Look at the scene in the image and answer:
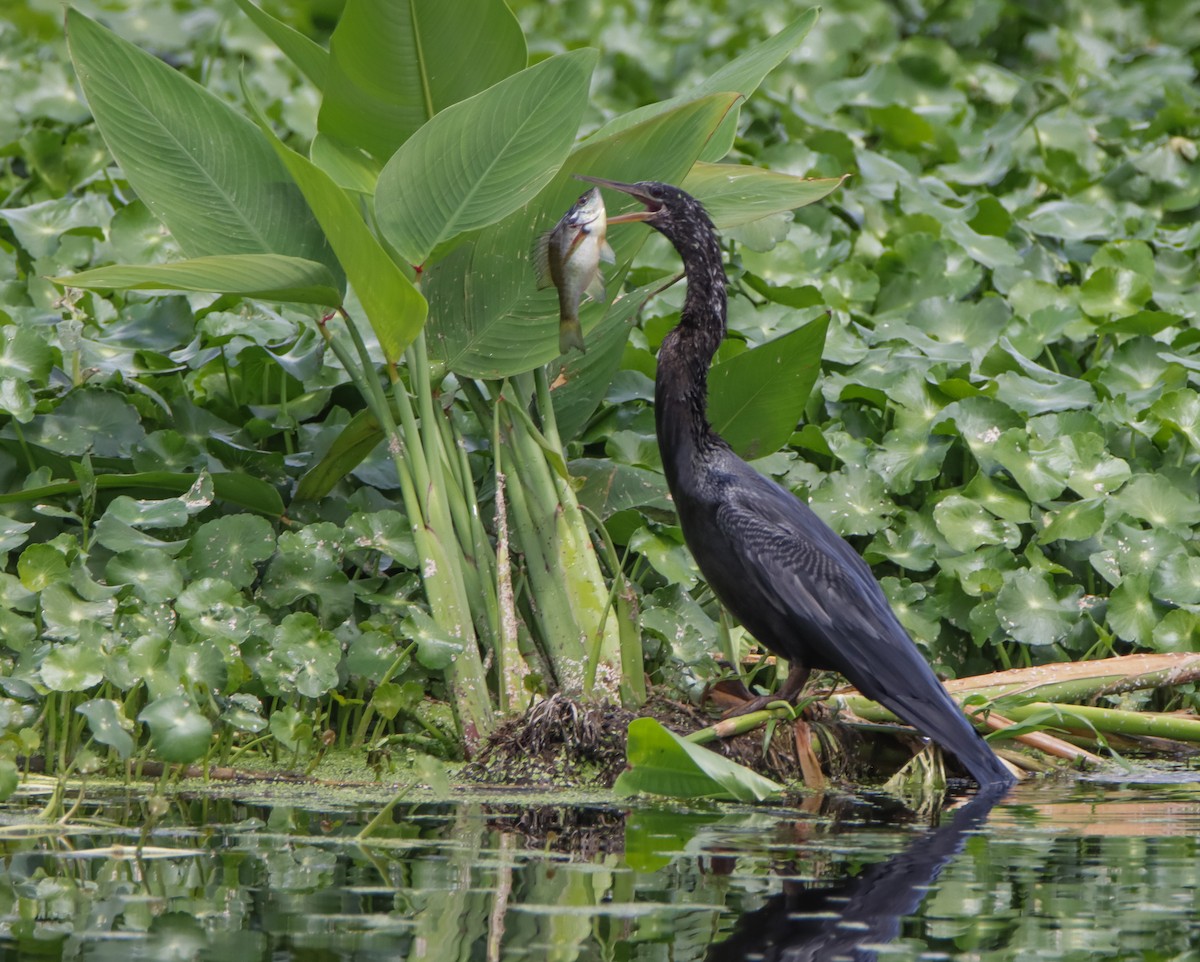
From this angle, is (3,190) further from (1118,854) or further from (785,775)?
(1118,854)

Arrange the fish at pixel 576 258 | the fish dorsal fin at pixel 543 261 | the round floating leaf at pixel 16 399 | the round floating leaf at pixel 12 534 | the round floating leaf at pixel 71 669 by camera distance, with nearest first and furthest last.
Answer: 1. the round floating leaf at pixel 71 669
2. the fish at pixel 576 258
3. the fish dorsal fin at pixel 543 261
4. the round floating leaf at pixel 12 534
5. the round floating leaf at pixel 16 399

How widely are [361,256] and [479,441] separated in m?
1.26

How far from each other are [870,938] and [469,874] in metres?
0.73

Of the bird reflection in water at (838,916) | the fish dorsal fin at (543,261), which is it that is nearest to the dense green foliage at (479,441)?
the fish dorsal fin at (543,261)

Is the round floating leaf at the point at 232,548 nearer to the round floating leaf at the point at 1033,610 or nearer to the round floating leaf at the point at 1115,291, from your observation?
the round floating leaf at the point at 1033,610

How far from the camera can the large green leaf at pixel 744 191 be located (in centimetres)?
442

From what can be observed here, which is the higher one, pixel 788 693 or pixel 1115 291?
pixel 1115 291

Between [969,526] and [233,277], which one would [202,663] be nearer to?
[233,277]

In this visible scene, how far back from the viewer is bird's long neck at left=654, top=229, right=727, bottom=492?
4.16m

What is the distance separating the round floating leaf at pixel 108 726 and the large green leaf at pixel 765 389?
198cm

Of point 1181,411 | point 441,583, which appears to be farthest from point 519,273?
point 1181,411

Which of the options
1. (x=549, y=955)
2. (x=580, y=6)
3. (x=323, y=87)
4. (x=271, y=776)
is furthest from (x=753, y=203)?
(x=580, y=6)

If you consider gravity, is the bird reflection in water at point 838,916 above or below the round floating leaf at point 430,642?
below

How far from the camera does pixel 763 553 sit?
3.99 metres
